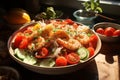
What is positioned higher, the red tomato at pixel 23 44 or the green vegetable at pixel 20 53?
the red tomato at pixel 23 44

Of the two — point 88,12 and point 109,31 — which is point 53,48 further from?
point 88,12

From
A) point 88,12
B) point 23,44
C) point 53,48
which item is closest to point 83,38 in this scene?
point 53,48

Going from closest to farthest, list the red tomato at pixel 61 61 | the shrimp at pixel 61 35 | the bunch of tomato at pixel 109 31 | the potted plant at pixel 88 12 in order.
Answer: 1. the red tomato at pixel 61 61
2. the shrimp at pixel 61 35
3. the bunch of tomato at pixel 109 31
4. the potted plant at pixel 88 12

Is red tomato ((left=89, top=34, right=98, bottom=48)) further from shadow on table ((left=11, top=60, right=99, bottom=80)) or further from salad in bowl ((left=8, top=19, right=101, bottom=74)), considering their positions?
shadow on table ((left=11, top=60, right=99, bottom=80))

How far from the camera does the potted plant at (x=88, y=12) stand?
1291 mm

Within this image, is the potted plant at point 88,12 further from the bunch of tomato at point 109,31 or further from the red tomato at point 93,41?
the red tomato at point 93,41

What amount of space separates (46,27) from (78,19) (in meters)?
0.38

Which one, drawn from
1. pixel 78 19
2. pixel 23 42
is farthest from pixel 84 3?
pixel 23 42

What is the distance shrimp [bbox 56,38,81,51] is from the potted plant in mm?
374

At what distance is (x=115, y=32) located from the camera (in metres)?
1.14

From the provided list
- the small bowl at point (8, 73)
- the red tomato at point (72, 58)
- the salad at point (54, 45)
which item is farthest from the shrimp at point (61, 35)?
the small bowl at point (8, 73)

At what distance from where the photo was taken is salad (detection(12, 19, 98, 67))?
2.87ft

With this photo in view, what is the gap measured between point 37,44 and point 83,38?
0.22m

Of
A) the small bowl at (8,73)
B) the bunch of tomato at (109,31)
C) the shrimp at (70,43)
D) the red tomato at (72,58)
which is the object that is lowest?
the small bowl at (8,73)
